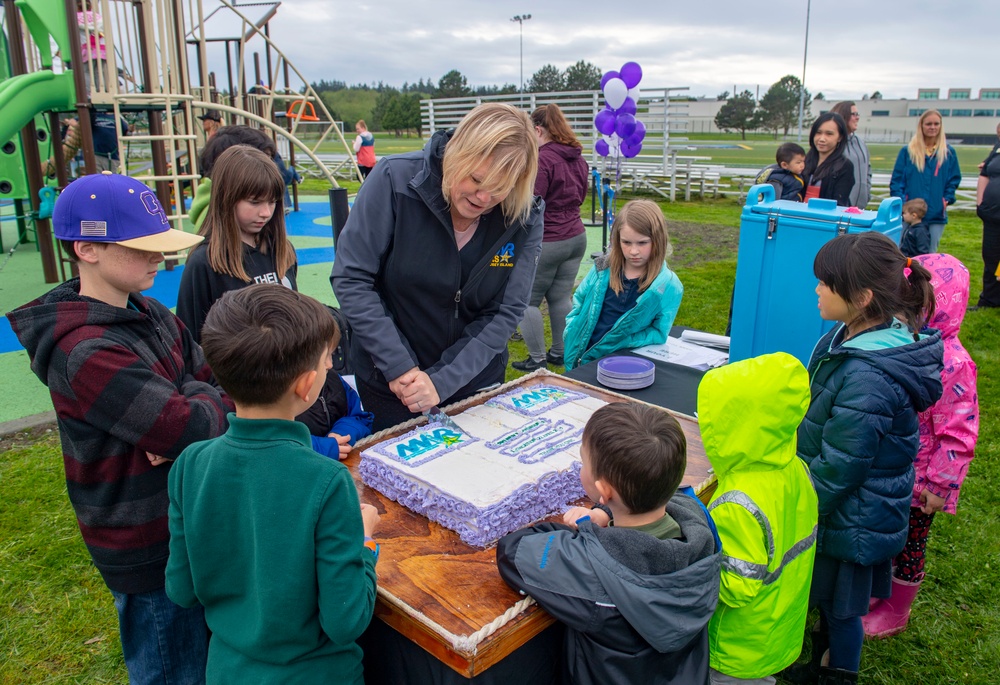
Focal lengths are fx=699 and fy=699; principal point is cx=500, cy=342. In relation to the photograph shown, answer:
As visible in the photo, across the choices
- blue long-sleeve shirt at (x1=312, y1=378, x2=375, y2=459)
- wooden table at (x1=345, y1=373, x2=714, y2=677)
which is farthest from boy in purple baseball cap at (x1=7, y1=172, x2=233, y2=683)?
wooden table at (x1=345, y1=373, x2=714, y2=677)

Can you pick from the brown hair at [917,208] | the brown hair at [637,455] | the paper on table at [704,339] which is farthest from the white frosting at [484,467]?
the brown hair at [917,208]

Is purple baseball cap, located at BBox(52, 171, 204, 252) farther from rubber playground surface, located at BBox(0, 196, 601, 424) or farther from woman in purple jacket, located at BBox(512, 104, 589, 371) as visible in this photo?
woman in purple jacket, located at BBox(512, 104, 589, 371)

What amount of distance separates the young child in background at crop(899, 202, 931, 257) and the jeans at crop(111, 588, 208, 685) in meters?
6.67

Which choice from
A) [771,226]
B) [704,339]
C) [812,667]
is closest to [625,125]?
[704,339]

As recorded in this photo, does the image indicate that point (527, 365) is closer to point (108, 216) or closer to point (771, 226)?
point (771, 226)

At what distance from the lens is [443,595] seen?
1.42m

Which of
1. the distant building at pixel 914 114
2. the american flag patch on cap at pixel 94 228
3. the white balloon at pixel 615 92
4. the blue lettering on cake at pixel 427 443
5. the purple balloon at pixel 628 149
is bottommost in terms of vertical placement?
the blue lettering on cake at pixel 427 443

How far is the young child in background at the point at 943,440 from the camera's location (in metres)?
2.40

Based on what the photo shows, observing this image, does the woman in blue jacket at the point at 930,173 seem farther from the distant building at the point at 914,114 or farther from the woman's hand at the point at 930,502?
the distant building at the point at 914,114

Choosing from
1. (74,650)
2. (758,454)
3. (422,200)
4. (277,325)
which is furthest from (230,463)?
(74,650)

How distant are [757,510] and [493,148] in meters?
1.17

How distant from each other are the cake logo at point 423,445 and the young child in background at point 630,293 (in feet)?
5.44

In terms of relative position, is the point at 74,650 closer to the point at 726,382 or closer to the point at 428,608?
the point at 428,608

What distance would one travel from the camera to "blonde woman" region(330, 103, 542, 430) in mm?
1994
